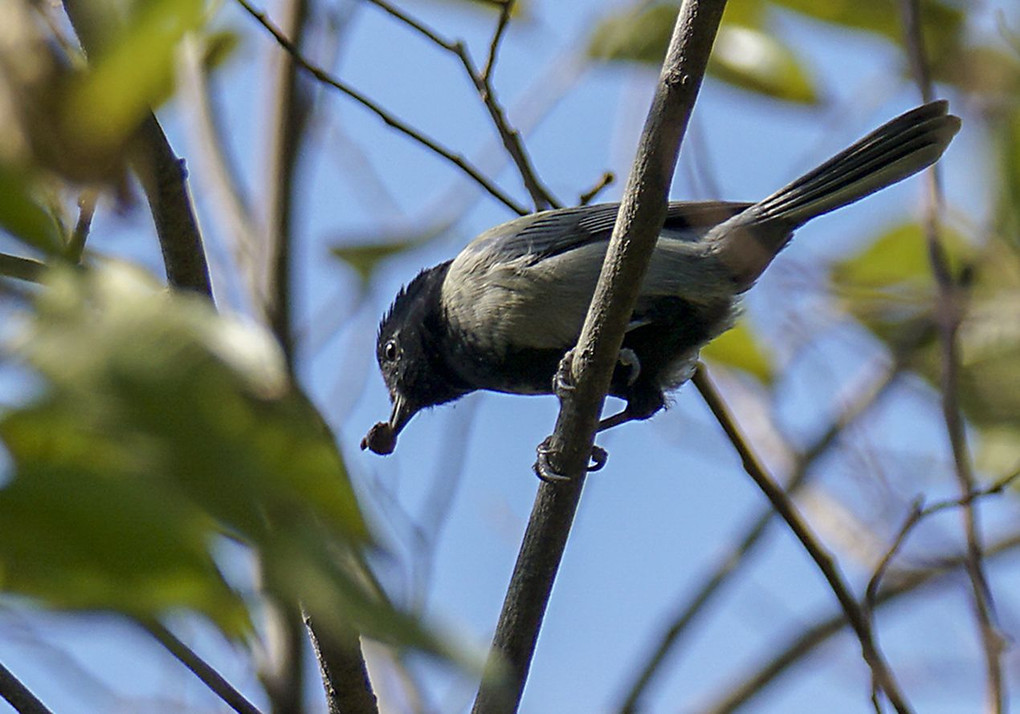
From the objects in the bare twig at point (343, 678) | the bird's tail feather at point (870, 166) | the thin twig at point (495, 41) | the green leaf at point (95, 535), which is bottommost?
the green leaf at point (95, 535)

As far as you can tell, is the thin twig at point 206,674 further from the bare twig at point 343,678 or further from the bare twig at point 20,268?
the bare twig at point 20,268

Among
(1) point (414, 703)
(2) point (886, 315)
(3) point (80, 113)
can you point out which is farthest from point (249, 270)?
(3) point (80, 113)

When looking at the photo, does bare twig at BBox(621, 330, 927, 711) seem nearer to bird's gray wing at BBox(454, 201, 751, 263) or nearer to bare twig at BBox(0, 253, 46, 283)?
bird's gray wing at BBox(454, 201, 751, 263)

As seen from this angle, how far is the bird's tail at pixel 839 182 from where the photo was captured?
355cm

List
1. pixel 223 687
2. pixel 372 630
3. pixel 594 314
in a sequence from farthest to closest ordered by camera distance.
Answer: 1. pixel 594 314
2. pixel 223 687
3. pixel 372 630

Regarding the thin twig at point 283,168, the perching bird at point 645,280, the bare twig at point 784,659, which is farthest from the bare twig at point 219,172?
the bare twig at point 784,659

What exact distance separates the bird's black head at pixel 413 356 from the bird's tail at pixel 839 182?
1.19m

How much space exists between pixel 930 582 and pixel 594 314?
340cm

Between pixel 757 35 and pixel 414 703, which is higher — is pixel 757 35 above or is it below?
above

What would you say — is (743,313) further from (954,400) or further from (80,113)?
(80,113)

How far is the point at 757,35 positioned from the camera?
4254 mm

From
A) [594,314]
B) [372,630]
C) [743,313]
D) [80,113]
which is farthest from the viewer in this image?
[743,313]

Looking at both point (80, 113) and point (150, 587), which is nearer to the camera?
point (150, 587)

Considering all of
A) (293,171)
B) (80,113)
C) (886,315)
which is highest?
(886,315)
